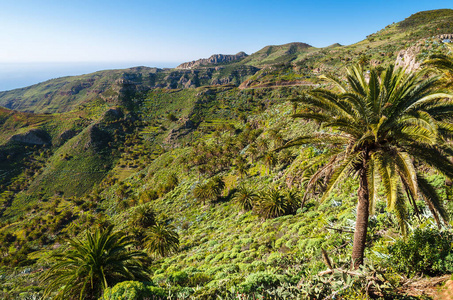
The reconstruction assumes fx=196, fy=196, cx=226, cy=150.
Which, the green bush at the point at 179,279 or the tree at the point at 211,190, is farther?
the tree at the point at 211,190

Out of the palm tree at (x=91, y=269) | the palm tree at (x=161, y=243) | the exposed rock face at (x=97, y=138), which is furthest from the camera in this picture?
the exposed rock face at (x=97, y=138)

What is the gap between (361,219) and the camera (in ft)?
27.1

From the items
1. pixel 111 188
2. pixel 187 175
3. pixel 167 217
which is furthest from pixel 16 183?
pixel 167 217

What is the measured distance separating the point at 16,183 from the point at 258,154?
157405mm

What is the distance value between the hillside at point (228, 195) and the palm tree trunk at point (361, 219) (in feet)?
1.53

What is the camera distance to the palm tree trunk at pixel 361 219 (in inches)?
310

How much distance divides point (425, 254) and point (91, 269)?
15753mm

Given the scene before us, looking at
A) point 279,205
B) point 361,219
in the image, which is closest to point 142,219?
point 279,205

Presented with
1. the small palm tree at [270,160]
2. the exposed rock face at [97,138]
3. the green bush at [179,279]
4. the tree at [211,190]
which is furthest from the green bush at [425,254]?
the exposed rock face at [97,138]

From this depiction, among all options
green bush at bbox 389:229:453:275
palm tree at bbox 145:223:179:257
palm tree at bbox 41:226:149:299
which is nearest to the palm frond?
green bush at bbox 389:229:453:275

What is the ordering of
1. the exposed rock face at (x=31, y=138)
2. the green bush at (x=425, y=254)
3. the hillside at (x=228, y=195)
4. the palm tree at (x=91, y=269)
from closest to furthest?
the green bush at (x=425, y=254), the hillside at (x=228, y=195), the palm tree at (x=91, y=269), the exposed rock face at (x=31, y=138)

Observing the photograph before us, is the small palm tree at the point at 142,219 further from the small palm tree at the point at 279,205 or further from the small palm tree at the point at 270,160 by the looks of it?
the small palm tree at the point at 270,160

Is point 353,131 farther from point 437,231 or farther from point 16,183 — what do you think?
point 16,183

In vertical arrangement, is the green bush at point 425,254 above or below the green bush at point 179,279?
above
